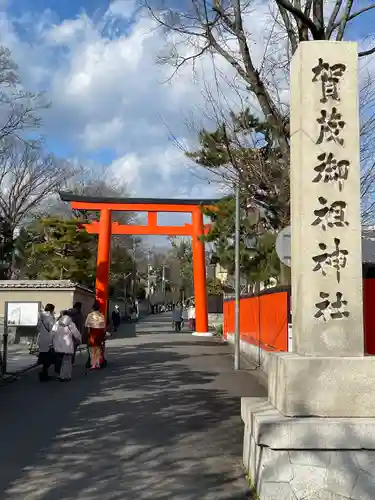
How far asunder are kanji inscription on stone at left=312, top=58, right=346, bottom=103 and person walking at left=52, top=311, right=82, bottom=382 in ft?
29.3

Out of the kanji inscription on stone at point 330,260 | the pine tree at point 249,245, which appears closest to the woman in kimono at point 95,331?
the pine tree at point 249,245

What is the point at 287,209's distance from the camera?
13.8 metres

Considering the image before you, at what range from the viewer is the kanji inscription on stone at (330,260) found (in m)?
5.43

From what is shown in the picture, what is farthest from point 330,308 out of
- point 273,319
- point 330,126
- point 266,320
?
point 266,320

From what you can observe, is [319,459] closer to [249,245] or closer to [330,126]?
[330,126]

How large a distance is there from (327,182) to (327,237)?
20.0 inches

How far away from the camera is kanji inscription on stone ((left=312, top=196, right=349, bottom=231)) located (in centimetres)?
548

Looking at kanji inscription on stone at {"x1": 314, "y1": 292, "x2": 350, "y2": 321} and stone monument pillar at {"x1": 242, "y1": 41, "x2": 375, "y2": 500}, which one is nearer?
stone monument pillar at {"x1": 242, "y1": 41, "x2": 375, "y2": 500}

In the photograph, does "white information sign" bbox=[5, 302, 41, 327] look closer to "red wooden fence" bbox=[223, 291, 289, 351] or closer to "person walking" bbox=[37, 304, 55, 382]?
"person walking" bbox=[37, 304, 55, 382]

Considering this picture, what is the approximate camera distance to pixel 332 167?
18.2 ft

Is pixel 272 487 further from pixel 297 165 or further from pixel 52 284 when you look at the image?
pixel 52 284

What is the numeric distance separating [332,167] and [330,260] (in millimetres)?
856

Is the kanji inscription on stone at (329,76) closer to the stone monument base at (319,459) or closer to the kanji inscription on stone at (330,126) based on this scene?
the kanji inscription on stone at (330,126)

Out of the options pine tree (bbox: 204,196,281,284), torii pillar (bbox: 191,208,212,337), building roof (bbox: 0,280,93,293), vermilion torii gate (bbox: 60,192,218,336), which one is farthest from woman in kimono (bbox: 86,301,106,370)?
torii pillar (bbox: 191,208,212,337)
